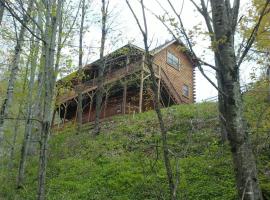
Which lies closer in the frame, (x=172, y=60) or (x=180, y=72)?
(x=172, y=60)

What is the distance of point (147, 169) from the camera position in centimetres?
1255

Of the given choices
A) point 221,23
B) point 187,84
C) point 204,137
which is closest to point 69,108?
point 187,84

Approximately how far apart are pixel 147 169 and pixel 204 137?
327 cm

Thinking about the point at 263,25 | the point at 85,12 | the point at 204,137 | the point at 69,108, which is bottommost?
the point at 204,137

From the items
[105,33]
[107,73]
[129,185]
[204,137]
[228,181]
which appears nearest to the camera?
[228,181]

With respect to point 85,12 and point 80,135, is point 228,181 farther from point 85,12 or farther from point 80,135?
point 85,12

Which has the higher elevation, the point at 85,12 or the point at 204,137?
the point at 85,12

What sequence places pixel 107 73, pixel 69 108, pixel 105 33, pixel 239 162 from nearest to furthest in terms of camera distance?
pixel 239 162, pixel 105 33, pixel 107 73, pixel 69 108

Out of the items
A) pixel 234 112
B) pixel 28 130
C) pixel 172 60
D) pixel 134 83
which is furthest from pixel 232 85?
pixel 172 60

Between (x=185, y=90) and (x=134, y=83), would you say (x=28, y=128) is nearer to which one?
(x=134, y=83)

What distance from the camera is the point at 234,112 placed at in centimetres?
390

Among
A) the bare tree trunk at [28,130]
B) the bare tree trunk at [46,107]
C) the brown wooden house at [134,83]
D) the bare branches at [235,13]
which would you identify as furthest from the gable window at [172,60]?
the bare branches at [235,13]

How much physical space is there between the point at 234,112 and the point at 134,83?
71.3 feet

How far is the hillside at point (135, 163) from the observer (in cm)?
1067
